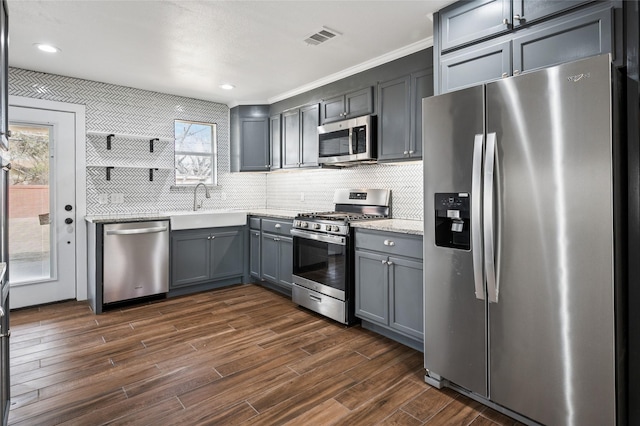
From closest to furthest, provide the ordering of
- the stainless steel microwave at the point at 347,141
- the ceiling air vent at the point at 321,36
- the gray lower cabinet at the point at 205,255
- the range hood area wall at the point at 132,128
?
1. the ceiling air vent at the point at 321,36
2. the stainless steel microwave at the point at 347,141
3. the range hood area wall at the point at 132,128
4. the gray lower cabinet at the point at 205,255

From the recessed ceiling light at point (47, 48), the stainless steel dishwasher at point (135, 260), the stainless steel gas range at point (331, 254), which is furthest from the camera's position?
the stainless steel dishwasher at point (135, 260)

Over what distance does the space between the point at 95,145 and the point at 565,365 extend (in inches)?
185

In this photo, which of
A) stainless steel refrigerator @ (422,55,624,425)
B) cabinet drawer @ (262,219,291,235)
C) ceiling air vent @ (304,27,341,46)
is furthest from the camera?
cabinet drawer @ (262,219,291,235)

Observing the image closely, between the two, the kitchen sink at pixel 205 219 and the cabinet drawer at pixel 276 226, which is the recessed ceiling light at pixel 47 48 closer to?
the kitchen sink at pixel 205 219

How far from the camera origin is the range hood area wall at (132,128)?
4.01 m

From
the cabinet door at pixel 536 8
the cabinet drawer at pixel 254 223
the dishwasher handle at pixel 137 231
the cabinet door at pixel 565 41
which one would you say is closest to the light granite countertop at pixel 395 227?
the cabinet door at pixel 565 41

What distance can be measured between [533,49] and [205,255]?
149 inches

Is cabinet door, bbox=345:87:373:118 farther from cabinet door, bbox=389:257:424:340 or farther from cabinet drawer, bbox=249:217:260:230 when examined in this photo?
cabinet drawer, bbox=249:217:260:230

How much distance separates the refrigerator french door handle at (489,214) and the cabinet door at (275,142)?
126 inches

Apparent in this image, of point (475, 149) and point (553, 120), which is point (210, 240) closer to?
point (475, 149)

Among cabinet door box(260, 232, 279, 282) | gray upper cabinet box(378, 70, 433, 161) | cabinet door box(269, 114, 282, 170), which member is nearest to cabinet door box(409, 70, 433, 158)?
gray upper cabinet box(378, 70, 433, 161)

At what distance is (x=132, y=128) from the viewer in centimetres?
445

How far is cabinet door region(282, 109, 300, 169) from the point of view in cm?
448

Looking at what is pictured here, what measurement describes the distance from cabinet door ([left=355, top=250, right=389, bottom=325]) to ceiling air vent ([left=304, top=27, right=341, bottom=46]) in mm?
1775
